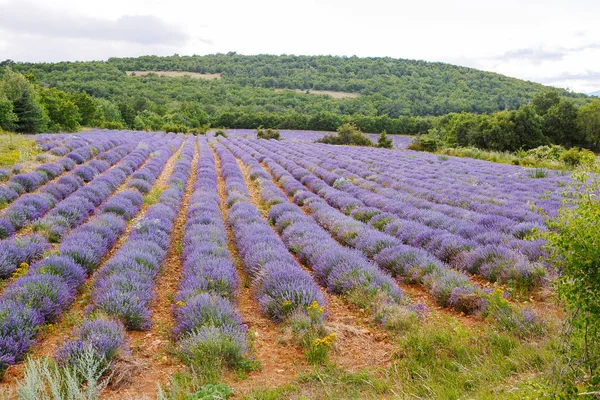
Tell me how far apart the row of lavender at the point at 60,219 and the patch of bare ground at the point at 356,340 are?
466 centimetres

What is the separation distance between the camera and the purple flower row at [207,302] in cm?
350

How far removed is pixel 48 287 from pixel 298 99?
77.4 meters

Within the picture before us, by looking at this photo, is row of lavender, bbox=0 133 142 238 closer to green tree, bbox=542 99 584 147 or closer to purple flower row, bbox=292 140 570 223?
purple flower row, bbox=292 140 570 223

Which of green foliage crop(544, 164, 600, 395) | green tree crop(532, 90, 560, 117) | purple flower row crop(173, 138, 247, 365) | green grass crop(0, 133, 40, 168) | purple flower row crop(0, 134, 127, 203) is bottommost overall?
purple flower row crop(173, 138, 247, 365)

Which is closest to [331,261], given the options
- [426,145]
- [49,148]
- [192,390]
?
[192,390]

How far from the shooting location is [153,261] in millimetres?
5816

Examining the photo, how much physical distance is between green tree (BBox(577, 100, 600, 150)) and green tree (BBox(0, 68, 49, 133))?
48.7 meters

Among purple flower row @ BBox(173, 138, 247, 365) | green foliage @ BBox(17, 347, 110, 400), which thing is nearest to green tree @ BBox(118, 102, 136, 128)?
purple flower row @ BBox(173, 138, 247, 365)

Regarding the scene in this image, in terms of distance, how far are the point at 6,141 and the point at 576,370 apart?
22135 millimetres

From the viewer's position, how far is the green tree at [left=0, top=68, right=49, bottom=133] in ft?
99.9

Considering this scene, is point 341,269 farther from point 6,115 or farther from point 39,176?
point 6,115

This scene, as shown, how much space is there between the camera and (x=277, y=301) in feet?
15.2

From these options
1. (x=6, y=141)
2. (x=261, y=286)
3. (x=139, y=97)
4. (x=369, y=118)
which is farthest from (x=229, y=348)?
(x=139, y=97)

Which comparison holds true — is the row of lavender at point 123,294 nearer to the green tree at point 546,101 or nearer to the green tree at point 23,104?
the green tree at point 23,104
